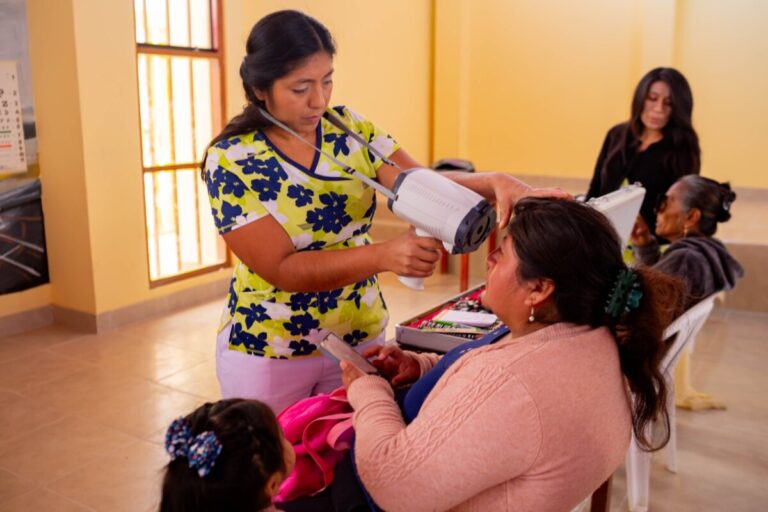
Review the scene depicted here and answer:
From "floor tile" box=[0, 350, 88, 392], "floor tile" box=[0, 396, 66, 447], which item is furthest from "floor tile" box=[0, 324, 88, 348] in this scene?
"floor tile" box=[0, 396, 66, 447]

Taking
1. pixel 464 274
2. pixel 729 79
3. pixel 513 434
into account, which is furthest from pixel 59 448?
pixel 729 79

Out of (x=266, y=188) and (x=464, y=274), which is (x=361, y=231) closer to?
(x=266, y=188)

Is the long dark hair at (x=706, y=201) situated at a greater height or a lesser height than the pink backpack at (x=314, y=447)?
greater

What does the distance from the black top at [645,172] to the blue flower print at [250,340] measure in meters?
1.85

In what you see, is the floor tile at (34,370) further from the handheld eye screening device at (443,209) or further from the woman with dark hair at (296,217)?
the handheld eye screening device at (443,209)

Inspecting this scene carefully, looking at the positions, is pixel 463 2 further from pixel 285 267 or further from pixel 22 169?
pixel 285 267

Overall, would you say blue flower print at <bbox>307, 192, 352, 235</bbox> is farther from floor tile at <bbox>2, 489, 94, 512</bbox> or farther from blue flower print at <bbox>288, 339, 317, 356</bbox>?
floor tile at <bbox>2, 489, 94, 512</bbox>

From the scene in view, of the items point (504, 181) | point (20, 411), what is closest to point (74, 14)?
point (20, 411)

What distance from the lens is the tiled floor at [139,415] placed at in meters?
2.56

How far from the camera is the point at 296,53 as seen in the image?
1.45 metres

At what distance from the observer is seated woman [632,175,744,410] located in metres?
2.52

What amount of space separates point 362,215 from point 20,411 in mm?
2238

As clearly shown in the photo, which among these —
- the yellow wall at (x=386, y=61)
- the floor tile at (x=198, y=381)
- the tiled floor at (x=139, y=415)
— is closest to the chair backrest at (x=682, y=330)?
the tiled floor at (x=139, y=415)

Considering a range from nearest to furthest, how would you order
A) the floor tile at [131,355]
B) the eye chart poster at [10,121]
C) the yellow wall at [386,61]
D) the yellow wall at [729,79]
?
1. the floor tile at [131,355]
2. the eye chart poster at [10,121]
3. the yellow wall at [386,61]
4. the yellow wall at [729,79]
